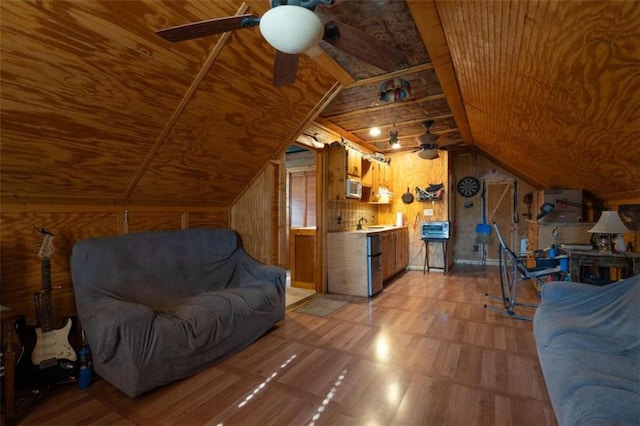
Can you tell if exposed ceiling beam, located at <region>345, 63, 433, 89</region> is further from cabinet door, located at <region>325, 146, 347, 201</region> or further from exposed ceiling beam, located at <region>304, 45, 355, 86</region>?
cabinet door, located at <region>325, 146, 347, 201</region>

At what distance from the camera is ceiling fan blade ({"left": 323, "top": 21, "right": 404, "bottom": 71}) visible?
150cm

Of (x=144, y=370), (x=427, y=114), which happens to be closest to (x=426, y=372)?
(x=144, y=370)

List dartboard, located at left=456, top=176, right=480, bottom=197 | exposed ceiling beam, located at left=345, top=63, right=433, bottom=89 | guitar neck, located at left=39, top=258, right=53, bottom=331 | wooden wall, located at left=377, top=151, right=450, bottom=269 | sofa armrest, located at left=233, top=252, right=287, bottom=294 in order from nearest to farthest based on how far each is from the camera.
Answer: guitar neck, located at left=39, top=258, right=53, bottom=331, exposed ceiling beam, located at left=345, top=63, right=433, bottom=89, sofa armrest, located at left=233, top=252, right=287, bottom=294, wooden wall, located at left=377, top=151, right=450, bottom=269, dartboard, located at left=456, top=176, right=480, bottom=197

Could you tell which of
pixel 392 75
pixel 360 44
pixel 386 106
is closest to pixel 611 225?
pixel 392 75

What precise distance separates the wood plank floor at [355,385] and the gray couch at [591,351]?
0.43 m

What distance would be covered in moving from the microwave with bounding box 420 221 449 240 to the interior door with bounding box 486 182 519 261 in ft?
5.31

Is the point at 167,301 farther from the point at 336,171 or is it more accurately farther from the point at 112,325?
the point at 336,171

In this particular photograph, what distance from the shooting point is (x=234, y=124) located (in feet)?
9.16

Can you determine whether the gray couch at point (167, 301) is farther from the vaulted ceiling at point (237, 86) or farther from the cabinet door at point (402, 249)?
the cabinet door at point (402, 249)

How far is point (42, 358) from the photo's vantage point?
202cm

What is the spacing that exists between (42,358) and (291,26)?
269cm

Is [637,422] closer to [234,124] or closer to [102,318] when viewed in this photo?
[102,318]

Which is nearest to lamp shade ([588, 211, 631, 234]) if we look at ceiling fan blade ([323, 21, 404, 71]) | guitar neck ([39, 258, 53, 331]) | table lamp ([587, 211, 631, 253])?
table lamp ([587, 211, 631, 253])

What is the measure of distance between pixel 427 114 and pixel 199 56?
10.9 feet
